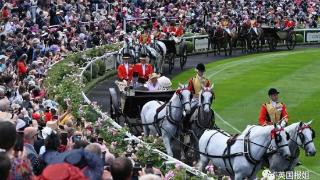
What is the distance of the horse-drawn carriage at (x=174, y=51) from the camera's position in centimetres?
3278

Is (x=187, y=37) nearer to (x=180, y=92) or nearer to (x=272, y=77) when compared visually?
(x=272, y=77)

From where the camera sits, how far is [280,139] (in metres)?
14.2

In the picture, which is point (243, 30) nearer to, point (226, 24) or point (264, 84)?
point (226, 24)

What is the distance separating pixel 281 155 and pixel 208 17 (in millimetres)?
34472

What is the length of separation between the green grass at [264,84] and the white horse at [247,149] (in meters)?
2.91

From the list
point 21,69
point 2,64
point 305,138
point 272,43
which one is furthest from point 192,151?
point 272,43

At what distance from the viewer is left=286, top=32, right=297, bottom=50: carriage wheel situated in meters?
42.4

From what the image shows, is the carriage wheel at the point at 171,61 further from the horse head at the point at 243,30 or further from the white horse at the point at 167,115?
the white horse at the point at 167,115

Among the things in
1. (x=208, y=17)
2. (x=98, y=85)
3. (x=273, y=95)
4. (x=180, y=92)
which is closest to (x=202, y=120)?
(x=180, y=92)

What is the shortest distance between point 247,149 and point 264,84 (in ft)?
54.2

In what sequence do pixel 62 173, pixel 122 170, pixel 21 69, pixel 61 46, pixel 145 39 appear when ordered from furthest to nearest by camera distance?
pixel 145 39 < pixel 61 46 < pixel 21 69 < pixel 122 170 < pixel 62 173

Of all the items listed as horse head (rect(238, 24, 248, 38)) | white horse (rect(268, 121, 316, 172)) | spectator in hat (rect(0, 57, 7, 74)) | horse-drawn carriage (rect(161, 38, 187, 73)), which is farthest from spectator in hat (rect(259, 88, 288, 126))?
horse head (rect(238, 24, 248, 38))

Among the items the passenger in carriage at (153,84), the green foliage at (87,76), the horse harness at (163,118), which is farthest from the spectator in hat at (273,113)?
the green foliage at (87,76)

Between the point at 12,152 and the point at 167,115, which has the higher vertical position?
the point at 12,152
